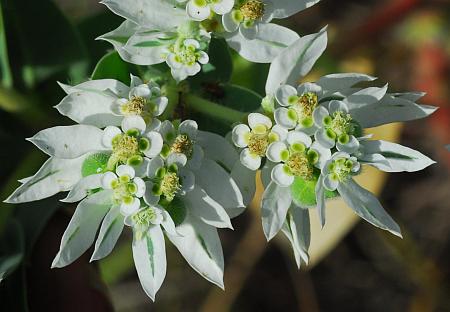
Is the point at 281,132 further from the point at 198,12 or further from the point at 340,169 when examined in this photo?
the point at 198,12

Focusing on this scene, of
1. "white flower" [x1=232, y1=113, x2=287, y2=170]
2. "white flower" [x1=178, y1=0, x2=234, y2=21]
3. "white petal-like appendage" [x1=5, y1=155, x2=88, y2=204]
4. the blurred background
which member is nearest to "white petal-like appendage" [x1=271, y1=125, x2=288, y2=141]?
"white flower" [x1=232, y1=113, x2=287, y2=170]

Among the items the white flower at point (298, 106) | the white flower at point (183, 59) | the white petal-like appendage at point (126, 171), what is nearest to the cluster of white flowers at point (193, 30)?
the white flower at point (183, 59)

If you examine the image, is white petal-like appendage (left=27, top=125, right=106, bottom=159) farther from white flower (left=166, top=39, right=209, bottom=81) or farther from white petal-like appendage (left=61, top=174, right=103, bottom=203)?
white flower (left=166, top=39, right=209, bottom=81)

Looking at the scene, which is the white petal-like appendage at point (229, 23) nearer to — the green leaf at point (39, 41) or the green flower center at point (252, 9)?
the green flower center at point (252, 9)

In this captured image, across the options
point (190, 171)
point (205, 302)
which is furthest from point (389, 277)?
point (190, 171)

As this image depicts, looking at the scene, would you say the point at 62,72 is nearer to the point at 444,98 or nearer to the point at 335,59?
the point at 335,59
